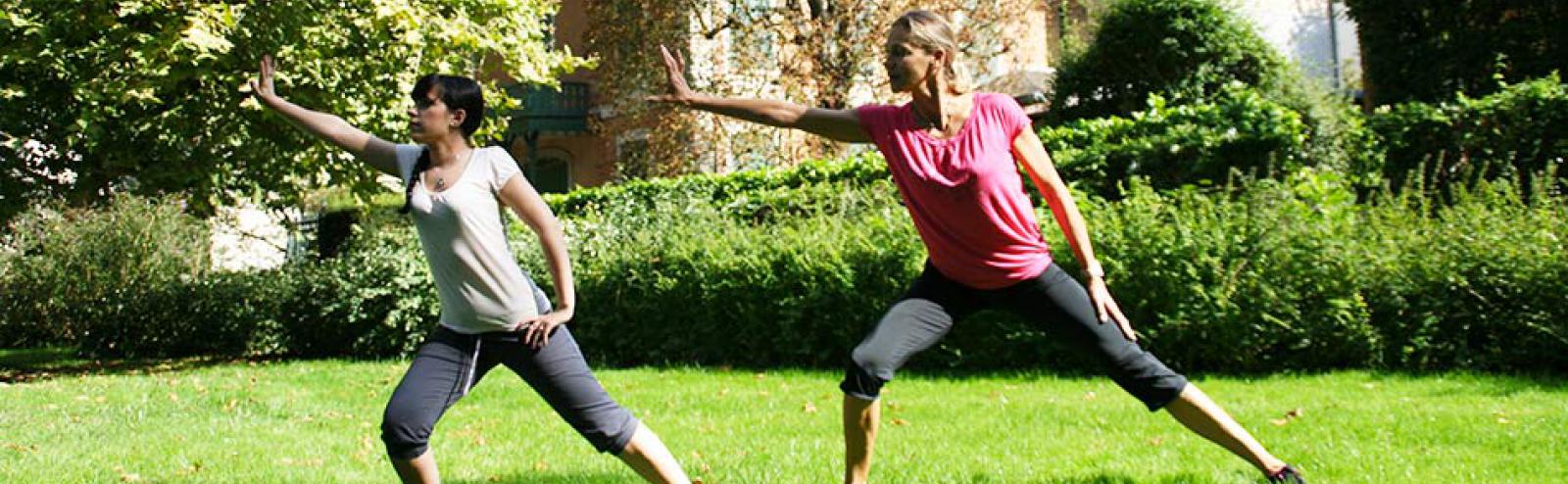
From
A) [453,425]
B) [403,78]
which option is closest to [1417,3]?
[403,78]

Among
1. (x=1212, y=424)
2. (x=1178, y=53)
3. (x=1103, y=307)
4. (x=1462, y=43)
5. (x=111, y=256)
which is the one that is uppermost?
(x=1178, y=53)

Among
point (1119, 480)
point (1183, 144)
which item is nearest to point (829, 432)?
point (1119, 480)

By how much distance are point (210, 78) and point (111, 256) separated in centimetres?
609

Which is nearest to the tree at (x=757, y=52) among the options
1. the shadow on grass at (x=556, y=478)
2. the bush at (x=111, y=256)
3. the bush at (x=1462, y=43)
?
the bush at (x=1462, y=43)

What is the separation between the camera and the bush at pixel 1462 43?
16562 mm

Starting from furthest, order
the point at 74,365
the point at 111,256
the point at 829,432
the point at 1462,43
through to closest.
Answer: the point at 1462,43 → the point at 111,256 → the point at 74,365 → the point at 829,432

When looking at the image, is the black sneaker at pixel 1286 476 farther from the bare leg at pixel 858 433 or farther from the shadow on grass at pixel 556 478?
the shadow on grass at pixel 556 478

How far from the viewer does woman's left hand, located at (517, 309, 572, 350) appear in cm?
407

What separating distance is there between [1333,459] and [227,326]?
1357 centimetres

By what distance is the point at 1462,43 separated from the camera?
16.8 metres

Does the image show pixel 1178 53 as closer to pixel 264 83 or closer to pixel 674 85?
pixel 674 85

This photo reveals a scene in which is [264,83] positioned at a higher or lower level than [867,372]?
higher

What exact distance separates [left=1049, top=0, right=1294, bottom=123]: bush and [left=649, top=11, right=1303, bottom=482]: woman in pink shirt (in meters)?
12.8

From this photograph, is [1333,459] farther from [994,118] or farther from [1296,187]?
[1296,187]
